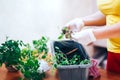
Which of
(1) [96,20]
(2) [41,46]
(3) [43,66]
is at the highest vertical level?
(1) [96,20]

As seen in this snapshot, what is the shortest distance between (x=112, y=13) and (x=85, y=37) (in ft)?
0.90

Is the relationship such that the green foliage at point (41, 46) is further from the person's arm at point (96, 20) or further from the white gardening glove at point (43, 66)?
the person's arm at point (96, 20)

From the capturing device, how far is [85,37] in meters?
1.19

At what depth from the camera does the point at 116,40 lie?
135 centimetres

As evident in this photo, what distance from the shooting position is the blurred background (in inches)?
68.8

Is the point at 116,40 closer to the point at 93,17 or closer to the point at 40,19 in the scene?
the point at 93,17

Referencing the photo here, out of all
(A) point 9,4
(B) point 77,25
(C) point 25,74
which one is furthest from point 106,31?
(A) point 9,4

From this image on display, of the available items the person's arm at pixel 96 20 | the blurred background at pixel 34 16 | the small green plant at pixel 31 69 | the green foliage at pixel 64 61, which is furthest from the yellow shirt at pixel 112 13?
the blurred background at pixel 34 16

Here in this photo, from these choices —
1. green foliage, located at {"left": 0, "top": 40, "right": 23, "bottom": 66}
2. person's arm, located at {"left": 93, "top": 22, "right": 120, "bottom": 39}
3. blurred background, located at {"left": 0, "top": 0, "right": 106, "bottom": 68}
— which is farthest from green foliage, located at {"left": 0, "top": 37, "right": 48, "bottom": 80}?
blurred background, located at {"left": 0, "top": 0, "right": 106, "bottom": 68}

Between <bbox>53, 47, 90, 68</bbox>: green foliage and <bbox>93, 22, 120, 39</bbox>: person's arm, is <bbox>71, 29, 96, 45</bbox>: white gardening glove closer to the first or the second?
<bbox>93, 22, 120, 39</bbox>: person's arm

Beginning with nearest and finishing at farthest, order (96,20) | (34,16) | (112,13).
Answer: (112,13)
(96,20)
(34,16)

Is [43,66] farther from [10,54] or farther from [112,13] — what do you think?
[112,13]

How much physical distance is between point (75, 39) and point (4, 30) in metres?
0.77

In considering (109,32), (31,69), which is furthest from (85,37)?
(31,69)
